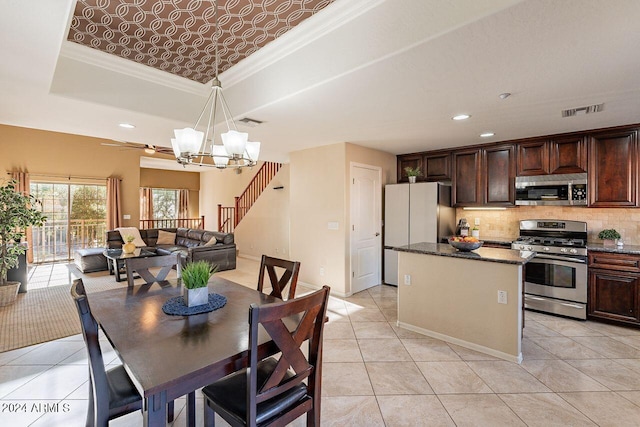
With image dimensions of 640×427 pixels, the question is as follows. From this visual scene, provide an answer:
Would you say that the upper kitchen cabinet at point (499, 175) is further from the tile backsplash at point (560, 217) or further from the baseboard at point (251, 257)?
the baseboard at point (251, 257)

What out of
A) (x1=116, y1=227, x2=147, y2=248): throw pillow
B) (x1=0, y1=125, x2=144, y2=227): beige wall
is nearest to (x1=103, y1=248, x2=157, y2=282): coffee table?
(x1=116, y1=227, x2=147, y2=248): throw pillow

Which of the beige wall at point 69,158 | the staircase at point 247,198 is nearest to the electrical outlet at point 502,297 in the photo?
the staircase at point 247,198

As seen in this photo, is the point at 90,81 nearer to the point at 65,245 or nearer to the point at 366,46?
the point at 366,46

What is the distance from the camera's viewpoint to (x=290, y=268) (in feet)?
7.45

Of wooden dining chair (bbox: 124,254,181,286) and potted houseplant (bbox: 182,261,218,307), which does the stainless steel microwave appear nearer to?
potted houseplant (bbox: 182,261,218,307)

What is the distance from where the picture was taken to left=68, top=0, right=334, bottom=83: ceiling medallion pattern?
6.53 feet

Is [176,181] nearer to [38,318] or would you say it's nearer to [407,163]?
[38,318]

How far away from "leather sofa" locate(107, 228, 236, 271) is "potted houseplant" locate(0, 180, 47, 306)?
2191 millimetres

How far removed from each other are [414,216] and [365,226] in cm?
82

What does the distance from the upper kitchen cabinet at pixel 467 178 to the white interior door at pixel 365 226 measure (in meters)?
1.25

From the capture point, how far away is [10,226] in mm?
3836

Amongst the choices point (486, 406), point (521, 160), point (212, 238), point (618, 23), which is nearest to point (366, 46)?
point (618, 23)

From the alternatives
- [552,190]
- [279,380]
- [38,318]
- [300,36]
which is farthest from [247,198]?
[279,380]

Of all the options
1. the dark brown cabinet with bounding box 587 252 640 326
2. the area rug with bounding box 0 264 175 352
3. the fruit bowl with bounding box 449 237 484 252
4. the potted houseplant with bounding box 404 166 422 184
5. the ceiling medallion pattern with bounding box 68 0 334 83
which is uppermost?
the ceiling medallion pattern with bounding box 68 0 334 83
